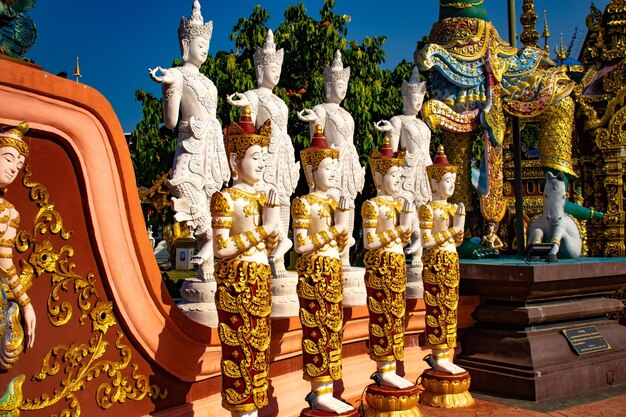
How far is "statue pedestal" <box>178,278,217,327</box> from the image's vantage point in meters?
4.47

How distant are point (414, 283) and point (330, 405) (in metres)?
2.43

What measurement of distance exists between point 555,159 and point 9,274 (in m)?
8.04

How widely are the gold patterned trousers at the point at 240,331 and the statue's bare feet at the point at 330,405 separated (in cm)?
65

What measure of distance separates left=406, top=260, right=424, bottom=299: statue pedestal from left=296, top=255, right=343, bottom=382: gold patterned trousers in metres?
2.13

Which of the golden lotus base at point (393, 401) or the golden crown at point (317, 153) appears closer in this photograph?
the golden crown at point (317, 153)

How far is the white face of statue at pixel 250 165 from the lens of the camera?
3.82m

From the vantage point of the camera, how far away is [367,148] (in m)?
10.9

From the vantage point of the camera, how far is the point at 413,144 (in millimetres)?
7199

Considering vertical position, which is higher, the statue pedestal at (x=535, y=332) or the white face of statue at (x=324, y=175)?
the white face of statue at (x=324, y=175)

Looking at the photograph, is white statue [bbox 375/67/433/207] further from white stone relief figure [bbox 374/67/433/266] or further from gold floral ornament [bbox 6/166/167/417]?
gold floral ornament [bbox 6/166/167/417]

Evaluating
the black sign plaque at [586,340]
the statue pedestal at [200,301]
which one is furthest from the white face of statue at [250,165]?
the black sign plaque at [586,340]

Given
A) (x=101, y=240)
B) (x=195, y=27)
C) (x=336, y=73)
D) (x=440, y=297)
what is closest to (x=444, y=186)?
(x=440, y=297)

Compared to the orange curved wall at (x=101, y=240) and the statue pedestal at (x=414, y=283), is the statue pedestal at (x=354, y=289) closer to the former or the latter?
the statue pedestal at (x=414, y=283)

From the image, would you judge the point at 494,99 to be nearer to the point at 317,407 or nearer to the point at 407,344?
the point at 407,344
